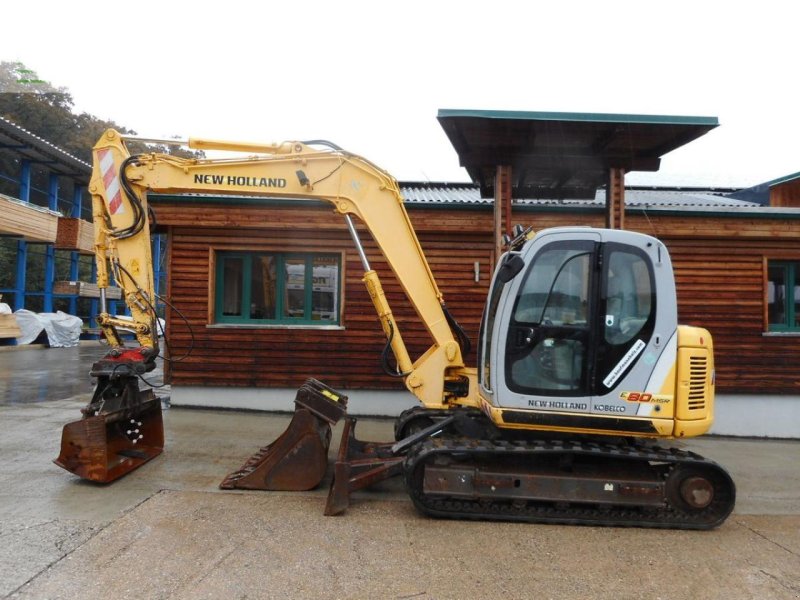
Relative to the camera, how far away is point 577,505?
4539 mm

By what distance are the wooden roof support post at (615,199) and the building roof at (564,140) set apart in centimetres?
12

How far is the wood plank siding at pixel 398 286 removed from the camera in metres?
8.54

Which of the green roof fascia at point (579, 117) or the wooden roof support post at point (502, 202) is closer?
the green roof fascia at point (579, 117)

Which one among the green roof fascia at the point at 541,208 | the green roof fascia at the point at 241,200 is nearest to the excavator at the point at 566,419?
the green roof fascia at the point at 541,208

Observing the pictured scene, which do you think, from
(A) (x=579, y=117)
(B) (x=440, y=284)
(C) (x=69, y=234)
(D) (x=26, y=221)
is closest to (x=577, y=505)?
(A) (x=579, y=117)

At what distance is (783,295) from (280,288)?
8.11 meters

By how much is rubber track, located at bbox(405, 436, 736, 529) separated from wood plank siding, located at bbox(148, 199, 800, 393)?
411cm

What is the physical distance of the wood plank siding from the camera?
8539 mm

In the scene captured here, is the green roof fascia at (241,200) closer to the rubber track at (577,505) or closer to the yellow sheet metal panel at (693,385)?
the rubber track at (577,505)

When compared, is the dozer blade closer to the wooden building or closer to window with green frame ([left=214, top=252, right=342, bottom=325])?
the wooden building

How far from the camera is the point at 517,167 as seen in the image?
25.9 ft

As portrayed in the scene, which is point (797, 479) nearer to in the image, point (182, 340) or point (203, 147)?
point (203, 147)

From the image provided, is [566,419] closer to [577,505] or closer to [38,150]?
[577,505]

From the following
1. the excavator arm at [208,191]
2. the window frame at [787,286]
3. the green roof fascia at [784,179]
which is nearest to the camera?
the excavator arm at [208,191]
